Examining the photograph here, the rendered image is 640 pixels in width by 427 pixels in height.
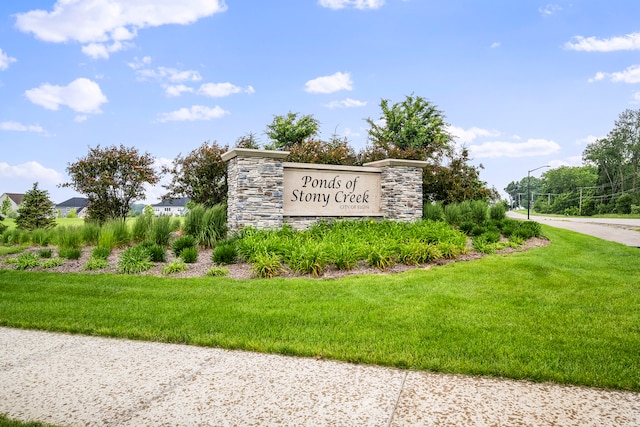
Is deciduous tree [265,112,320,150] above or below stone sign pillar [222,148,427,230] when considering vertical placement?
above

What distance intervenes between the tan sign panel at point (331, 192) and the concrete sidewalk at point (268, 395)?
25.6 feet

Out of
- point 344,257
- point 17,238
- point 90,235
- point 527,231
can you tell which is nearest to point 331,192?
point 344,257

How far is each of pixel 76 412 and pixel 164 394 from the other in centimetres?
57

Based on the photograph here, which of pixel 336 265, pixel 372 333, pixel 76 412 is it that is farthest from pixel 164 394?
pixel 336 265

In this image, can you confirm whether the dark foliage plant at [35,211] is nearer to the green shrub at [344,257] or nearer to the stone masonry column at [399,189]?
the stone masonry column at [399,189]

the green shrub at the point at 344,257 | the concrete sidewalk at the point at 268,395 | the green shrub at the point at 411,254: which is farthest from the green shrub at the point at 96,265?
the green shrub at the point at 411,254

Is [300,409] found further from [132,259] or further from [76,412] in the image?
[132,259]

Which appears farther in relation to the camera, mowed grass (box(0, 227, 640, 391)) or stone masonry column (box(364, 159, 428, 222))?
stone masonry column (box(364, 159, 428, 222))

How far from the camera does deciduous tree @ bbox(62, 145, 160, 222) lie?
14.5 metres

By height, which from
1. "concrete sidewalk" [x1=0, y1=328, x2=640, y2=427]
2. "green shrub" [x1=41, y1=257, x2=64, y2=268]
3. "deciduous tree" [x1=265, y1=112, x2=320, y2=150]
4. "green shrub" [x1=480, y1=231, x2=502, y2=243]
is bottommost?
"concrete sidewalk" [x1=0, y1=328, x2=640, y2=427]

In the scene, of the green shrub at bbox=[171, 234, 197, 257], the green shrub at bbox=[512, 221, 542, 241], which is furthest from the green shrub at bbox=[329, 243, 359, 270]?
the green shrub at bbox=[512, 221, 542, 241]

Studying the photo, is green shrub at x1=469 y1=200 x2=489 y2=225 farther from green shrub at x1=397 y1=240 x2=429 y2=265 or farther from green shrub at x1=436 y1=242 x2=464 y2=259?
green shrub at x1=397 y1=240 x2=429 y2=265

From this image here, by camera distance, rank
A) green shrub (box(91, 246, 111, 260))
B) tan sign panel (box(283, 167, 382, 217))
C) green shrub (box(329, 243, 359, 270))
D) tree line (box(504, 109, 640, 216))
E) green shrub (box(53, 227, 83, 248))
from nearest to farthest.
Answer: green shrub (box(329, 243, 359, 270)), green shrub (box(91, 246, 111, 260)), green shrub (box(53, 227, 83, 248)), tan sign panel (box(283, 167, 382, 217)), tree line (box(504, 109, 640, 216))

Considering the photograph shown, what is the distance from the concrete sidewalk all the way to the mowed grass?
298 mm
